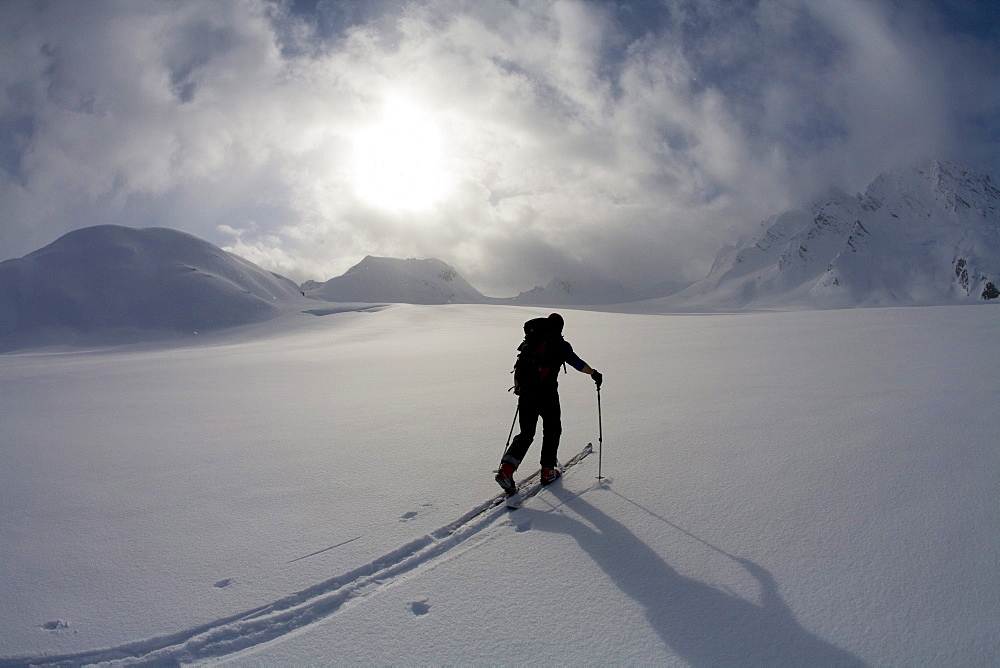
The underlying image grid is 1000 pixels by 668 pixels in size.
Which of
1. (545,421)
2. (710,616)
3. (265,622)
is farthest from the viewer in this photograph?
(545,421)

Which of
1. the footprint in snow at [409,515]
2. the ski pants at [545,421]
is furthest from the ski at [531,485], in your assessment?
the footprint in snow at [409,515]

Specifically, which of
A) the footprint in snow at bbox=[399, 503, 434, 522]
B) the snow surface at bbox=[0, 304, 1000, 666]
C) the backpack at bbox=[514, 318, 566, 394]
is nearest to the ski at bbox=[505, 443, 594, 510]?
the snow surface at bbox=[0, 304, 1000, 666]

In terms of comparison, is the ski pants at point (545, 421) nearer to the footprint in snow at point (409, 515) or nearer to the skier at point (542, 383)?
the skier at point (542, 383)

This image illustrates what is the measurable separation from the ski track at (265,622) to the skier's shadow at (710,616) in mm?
1580

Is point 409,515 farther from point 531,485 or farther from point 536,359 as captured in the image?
point 536,359

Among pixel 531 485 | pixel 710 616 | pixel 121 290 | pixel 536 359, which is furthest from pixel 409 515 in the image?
pixel 121 290

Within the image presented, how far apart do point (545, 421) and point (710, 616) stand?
2867 mm

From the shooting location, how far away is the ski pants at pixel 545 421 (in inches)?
218

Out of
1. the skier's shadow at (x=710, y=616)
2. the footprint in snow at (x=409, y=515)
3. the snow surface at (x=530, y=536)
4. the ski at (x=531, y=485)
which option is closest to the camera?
the skier's shadow at (x=710, y=616)

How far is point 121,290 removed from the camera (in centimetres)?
5966

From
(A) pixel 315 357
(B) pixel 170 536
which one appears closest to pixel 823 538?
(B) pixel 170 536

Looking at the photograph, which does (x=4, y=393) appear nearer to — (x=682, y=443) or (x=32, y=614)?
(x=32, y=614)

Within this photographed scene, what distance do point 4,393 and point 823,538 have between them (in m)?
21.2

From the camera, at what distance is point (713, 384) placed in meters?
10.2
